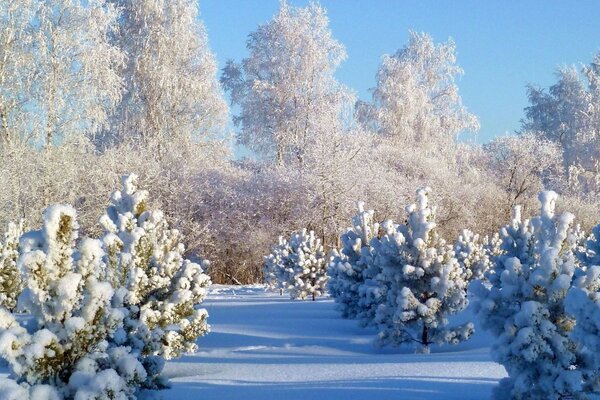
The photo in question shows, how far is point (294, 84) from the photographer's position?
28.2m

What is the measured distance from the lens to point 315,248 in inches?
686

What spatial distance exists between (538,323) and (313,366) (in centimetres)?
309

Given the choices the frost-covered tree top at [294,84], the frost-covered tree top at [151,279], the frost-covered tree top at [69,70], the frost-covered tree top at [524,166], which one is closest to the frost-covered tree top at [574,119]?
the frost-covered tree top at [524,166]

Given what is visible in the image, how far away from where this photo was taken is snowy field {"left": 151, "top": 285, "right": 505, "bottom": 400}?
642cm

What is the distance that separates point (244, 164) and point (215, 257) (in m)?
5.54

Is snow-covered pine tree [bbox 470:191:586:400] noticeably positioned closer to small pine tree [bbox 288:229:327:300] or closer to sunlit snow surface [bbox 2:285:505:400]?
sunlit snow surface [bbox 2:285:505:400]

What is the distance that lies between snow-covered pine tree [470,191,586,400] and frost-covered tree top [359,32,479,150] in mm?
27120

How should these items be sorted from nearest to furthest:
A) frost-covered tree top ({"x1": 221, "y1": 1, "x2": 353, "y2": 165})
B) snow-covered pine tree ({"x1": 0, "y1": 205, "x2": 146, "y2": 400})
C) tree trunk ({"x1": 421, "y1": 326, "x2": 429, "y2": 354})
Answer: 1. snow-covered pine tree ({"x1": 0, "y1": 205, "x2": 146, "y2": 400})
2. tree trunk ({"x1": 421, "y1": 326, "x2": 429, "y2": 354})
3. frost-covered tree top ({"x1": 221, "y1": 1, "x2": 353, "y2": 165})

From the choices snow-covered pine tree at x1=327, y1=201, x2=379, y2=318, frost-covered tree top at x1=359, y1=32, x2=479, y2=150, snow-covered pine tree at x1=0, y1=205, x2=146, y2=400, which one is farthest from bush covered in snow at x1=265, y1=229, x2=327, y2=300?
frost-covered tree top at x1=359, y1=32, x2=479, y2=150

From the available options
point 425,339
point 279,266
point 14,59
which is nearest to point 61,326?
point 425,339

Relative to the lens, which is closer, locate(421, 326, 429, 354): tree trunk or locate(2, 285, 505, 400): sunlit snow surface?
locate(2, 285, 505, 400): sunlit snow surface

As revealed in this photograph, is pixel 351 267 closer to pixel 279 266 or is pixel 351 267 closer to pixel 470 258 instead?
pixel 279 266

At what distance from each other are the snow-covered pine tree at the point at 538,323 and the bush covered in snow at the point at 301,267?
433 inches

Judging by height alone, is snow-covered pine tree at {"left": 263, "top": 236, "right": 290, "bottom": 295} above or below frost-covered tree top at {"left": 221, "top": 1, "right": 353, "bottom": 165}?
below
